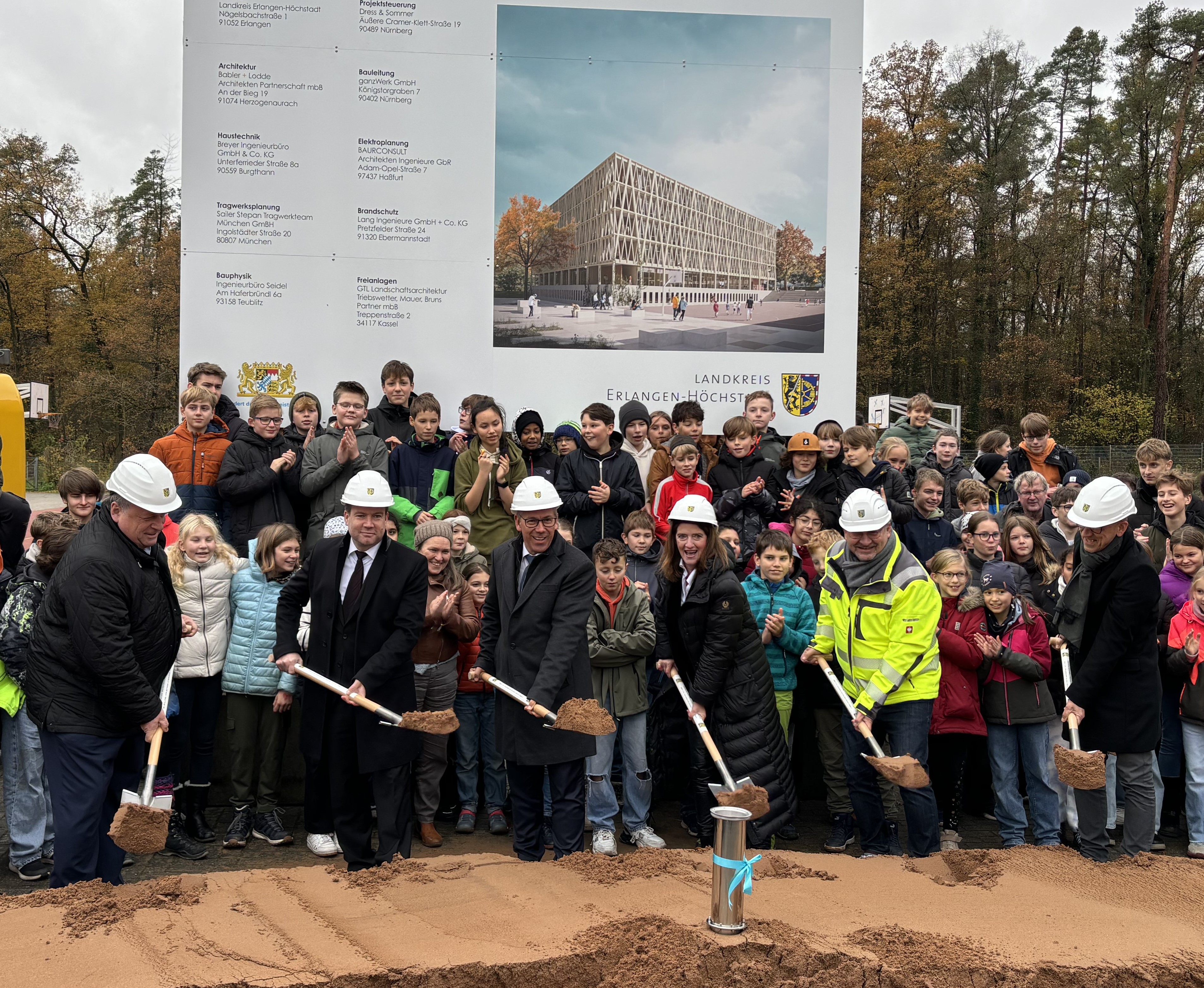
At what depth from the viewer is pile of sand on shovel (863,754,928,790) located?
16.2 ft

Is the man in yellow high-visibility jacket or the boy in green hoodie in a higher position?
the boy in green hoodie

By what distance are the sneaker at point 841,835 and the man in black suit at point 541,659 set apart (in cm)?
185

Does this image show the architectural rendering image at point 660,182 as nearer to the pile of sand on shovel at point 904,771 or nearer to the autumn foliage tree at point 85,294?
the pile of sand on shovel at point 904,771

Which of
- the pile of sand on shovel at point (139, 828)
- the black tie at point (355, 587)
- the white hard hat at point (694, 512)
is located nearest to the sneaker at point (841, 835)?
the white hard hat at point (694, 512)

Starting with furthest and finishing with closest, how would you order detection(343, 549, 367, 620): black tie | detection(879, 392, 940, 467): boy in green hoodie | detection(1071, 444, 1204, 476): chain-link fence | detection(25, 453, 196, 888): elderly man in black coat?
detection(1071, 444, 1204, 476): chain-link fence, detection(879, 392, 940, 467): boy in green hoodie, detection(343, 549, 367, 620): black tie, detection(25, 453, 196, 888): elderly man in black coat

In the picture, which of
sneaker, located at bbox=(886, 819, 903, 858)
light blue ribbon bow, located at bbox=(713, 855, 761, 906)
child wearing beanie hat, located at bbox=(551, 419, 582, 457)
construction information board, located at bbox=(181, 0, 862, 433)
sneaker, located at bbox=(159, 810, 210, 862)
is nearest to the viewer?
light blue ribbon bow, located at bbox=(713, 855, 761, 906)

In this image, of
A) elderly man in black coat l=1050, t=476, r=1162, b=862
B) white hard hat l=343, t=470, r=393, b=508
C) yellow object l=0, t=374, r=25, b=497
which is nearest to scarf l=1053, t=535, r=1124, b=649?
elderly man in black coat l=1050, t=476, r=1162, b=862

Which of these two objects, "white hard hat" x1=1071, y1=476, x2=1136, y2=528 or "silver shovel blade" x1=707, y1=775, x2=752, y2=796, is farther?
"white hard hat" x1=1071, y1=476, x2=1136, y2=528

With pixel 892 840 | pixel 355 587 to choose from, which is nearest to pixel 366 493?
pixel 355 587

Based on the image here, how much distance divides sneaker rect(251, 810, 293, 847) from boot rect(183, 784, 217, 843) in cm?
26

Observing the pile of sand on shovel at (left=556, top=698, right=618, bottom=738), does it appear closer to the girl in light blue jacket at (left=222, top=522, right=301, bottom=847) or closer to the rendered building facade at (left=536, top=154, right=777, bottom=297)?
the girl in light blue jacket at (left=222, top=522, right=301, bottom=847)

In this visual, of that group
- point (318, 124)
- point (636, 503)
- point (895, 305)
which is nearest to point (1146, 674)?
point (636, 503)

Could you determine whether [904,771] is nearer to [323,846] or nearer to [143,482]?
[323,846]

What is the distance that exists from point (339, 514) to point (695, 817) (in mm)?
3304
